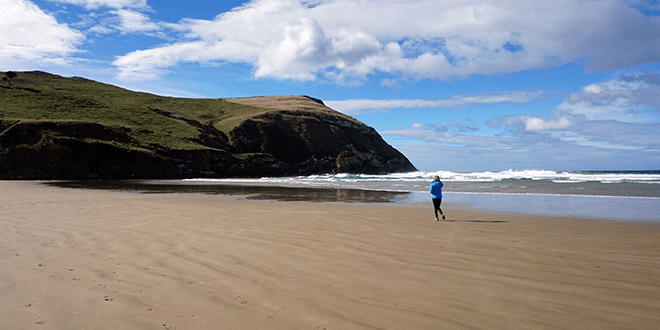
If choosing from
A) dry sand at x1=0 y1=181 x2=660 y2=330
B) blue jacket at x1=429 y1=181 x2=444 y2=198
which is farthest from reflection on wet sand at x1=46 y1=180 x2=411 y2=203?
dry sand at x1=0 y1=181 x2=660 y2=330

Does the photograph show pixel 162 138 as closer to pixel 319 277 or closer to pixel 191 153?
pixel 191 153

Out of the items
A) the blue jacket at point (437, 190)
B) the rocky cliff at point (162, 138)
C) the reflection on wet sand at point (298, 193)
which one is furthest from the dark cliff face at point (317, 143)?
the blue jacket at point (437, 190)

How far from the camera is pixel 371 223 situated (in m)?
11.2

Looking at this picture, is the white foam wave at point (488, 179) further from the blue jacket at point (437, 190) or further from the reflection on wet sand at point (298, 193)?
the blue jacket at point (437, 190)

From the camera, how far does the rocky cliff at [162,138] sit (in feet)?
161

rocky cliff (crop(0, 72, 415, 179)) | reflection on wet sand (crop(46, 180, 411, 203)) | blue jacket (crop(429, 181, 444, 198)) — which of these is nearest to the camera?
blue jacket (crop(429, 181, 444, 198))

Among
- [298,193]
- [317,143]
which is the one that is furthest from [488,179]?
[317,143]

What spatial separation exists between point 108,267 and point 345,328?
429cm

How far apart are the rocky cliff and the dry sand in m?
48.1

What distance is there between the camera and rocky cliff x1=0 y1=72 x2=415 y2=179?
49062mm

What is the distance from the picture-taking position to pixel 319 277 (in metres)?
5.53

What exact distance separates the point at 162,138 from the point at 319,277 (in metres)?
69.8

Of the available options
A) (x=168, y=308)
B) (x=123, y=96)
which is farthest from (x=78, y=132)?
(x=168, y=308)

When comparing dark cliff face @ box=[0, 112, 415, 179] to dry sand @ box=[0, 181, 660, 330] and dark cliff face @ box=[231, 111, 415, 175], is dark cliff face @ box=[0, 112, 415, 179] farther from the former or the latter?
dry sand @ box=[0, 181, 660, 330]
